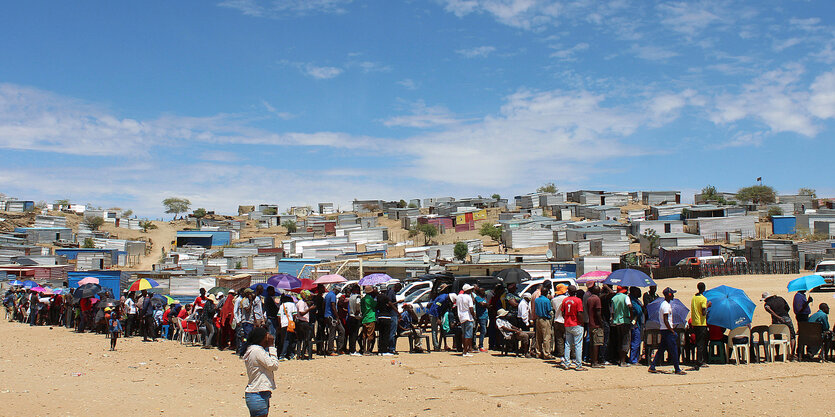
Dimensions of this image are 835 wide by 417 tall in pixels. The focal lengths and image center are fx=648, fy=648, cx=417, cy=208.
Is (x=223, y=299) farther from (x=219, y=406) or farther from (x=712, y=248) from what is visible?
(x=712, y=248)

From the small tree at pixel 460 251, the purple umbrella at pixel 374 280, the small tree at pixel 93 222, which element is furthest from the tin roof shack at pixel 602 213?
the small tree at pixel 93 222

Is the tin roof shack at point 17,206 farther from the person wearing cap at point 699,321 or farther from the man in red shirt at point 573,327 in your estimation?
the person wearing cap at point 699,321

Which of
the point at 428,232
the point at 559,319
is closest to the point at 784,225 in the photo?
the point at 428,232

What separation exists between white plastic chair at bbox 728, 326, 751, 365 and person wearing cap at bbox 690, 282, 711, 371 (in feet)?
2.03

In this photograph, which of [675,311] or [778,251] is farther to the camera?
[778,251]

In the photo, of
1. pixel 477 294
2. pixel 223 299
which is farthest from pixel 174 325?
pixel 477 294

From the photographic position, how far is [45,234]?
217 ft

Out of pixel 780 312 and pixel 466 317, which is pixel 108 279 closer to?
pixel 466 317

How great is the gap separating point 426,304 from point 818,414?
12357mm

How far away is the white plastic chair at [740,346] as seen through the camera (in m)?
12.4

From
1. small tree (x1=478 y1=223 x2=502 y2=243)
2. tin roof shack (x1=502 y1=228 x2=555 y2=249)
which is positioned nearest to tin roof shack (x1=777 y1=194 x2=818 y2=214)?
tin roof shack (x1=502 y1=228 x2=555 y2=249)

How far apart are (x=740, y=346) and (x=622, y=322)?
249cm

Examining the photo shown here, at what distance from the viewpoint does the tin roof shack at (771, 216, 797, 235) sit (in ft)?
180

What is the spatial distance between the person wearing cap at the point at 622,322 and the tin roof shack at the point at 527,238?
42.3 metres
